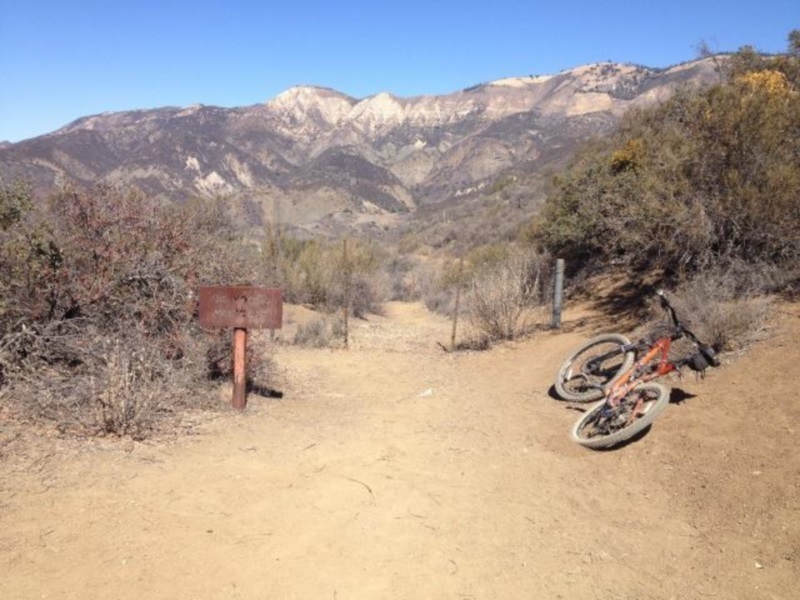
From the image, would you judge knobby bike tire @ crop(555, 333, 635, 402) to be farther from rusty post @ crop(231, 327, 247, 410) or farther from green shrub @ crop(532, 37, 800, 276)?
rusty post @ crop(231, 327, 247, 410)

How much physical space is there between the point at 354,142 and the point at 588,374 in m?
109

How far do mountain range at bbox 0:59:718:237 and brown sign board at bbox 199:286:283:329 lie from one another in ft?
142

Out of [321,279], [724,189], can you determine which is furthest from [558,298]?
[321,279]

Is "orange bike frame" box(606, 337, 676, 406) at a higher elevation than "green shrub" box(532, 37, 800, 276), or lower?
lower

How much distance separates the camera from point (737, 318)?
7.29 meters

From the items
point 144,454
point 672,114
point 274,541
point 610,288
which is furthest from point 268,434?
point 672,114

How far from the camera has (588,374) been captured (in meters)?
7.85

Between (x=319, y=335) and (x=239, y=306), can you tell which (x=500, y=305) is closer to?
(x=319, y=335)

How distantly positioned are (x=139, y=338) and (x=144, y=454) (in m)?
1.58

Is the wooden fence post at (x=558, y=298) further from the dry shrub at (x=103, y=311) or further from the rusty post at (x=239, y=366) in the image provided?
the rusty post at (x=239, y=366)

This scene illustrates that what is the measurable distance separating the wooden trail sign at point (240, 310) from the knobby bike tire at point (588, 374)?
144 inches

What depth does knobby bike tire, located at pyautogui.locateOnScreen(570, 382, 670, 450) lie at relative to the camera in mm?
5555

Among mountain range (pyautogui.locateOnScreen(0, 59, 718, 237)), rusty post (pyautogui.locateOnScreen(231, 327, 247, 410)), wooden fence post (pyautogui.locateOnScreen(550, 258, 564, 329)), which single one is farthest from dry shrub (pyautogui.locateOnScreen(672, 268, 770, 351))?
mountain range (pyautogui.locateOnScreen(0, 59, 718, 237))

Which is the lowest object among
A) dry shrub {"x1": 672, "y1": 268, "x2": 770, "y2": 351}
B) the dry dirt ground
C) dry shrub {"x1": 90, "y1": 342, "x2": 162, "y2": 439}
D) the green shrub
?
the dry dirt ground
